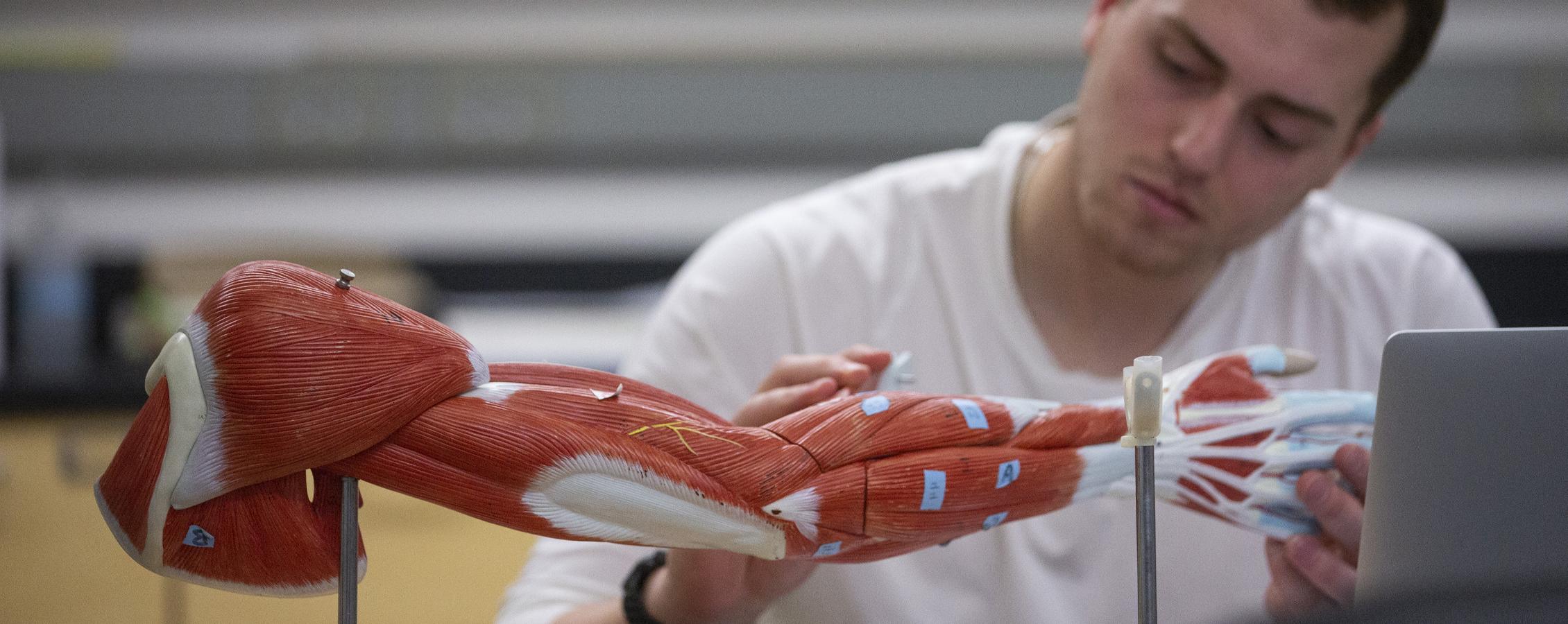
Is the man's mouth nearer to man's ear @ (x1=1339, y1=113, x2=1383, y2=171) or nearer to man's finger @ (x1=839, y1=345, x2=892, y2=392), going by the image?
man's ear @ (x1=1339, y1=113, x2=1383, y2=171)

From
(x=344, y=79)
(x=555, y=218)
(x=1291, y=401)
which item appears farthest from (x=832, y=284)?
(x=344, y=79)

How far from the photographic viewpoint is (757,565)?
744mm

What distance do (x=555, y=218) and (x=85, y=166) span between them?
0.97 meters

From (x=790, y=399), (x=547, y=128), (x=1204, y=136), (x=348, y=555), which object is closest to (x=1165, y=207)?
(x=1204, y=136)

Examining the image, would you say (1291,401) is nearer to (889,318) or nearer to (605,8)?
(889,318)

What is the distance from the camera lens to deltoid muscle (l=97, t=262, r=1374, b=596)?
468mm

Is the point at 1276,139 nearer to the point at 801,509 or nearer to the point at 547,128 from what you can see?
the point at 801,509

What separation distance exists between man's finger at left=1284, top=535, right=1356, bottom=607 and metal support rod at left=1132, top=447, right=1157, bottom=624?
187 millimetres

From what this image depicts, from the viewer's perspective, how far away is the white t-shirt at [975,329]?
2.97ft

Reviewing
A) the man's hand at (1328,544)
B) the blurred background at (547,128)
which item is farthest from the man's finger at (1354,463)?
the blurred background at (547,128)

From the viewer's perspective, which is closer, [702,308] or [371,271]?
[702,308]

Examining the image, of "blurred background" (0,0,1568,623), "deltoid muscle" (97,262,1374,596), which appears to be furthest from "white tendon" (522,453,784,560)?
"blurred background" (0,0,1568,623)

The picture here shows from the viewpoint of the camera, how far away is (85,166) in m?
2.46

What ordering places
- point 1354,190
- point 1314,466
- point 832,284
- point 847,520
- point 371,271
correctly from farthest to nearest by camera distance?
point 1354,190, point 371,271, point 832,284, point 1314,466, point 847,520
